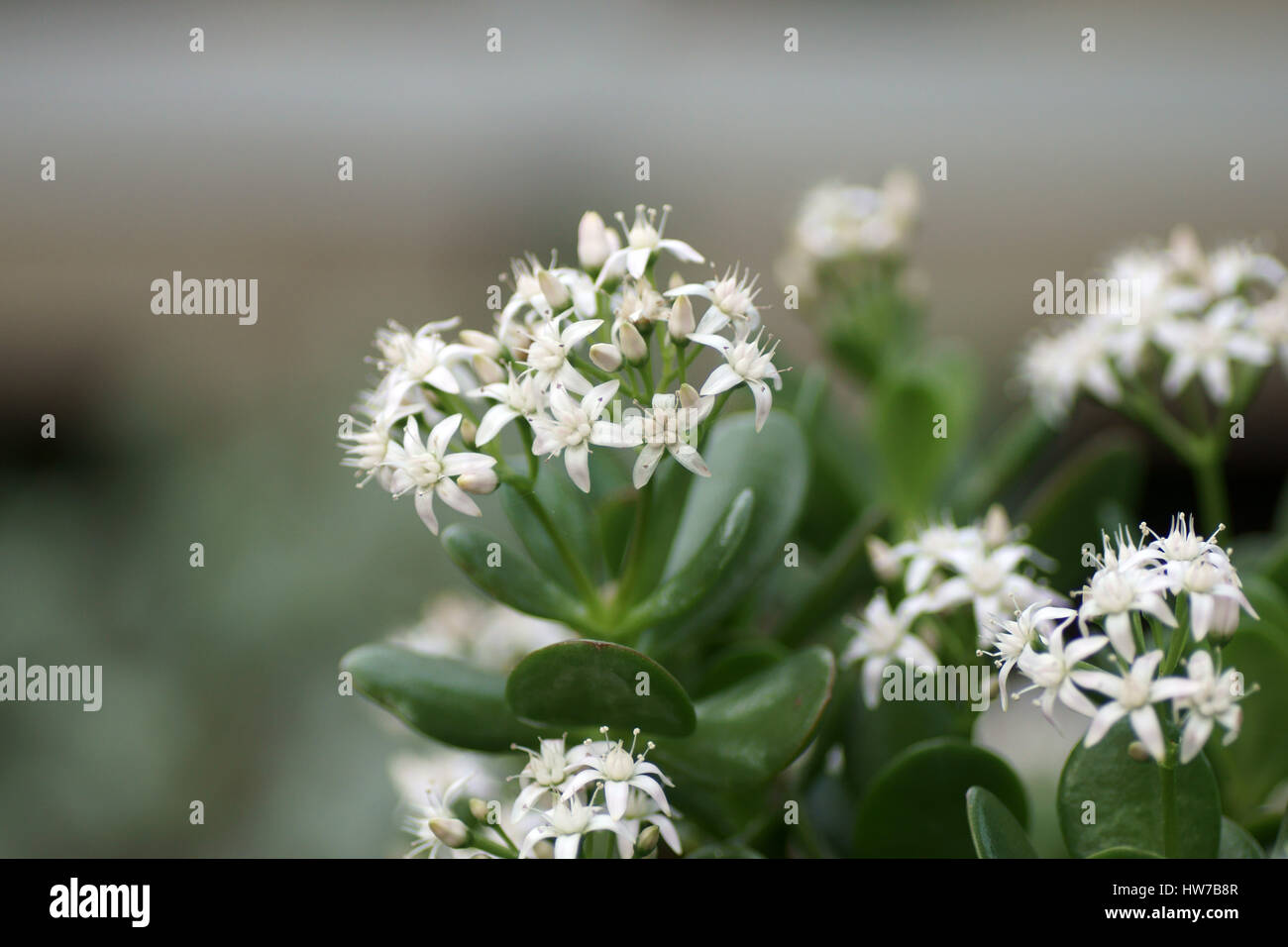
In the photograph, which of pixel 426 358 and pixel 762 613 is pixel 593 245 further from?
pixel 762 613

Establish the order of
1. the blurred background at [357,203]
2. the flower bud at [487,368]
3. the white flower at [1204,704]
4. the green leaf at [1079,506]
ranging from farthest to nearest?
1. the blurred background at [357,203]
2. the green leaf at [1079,506]
3. the flower bud at [487,368]
4. the white flower at [1204,704]

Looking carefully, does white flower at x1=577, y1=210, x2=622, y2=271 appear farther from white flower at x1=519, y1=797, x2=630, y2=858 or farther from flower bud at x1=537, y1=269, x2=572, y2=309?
white flower at x1=519, y1=797, x2=630, y2=858

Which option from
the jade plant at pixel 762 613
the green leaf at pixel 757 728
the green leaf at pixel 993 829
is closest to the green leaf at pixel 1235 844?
the jade plant at pixel 762 613

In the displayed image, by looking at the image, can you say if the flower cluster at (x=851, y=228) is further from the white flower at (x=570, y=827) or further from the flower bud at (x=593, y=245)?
the white flower at (x=570, y=827)

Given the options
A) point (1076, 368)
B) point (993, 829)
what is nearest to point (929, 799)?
point (993, 829)
